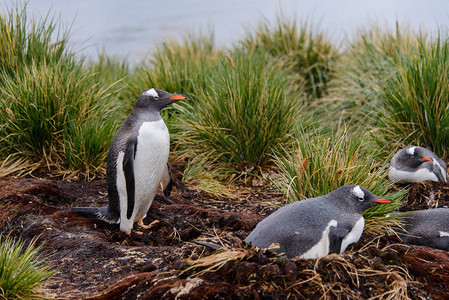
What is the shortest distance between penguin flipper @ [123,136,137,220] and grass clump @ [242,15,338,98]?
4918 millimetres

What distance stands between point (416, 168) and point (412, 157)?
0.13 meters

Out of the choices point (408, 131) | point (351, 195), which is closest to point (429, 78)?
point (408, 131)

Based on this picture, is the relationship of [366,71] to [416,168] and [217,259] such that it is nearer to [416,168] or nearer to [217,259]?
[416,168]

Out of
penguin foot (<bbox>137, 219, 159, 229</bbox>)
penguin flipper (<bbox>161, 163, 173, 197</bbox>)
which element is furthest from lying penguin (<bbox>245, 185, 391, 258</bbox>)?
penguin flipper (<bbox>161, 163, 173, 197</bbox>)

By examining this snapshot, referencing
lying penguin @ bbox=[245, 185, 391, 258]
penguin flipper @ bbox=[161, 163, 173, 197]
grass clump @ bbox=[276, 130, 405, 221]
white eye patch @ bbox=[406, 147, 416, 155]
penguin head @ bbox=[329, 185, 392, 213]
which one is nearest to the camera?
lying penguin @ bbox=[245, 185, 391, 258]

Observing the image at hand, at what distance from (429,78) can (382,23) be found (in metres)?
3.85

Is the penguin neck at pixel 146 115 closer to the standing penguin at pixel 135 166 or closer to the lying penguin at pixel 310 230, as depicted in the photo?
the standing penguin at pixel 135 166

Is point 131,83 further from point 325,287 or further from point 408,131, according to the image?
point 325,287

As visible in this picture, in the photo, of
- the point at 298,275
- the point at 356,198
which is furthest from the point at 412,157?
the point at 298,275

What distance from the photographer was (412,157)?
539 cm

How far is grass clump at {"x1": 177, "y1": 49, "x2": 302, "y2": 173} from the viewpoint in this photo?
5.96 metres

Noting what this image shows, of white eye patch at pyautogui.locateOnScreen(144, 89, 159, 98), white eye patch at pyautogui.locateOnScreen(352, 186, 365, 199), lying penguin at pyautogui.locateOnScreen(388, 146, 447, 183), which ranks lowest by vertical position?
lying penguin at pyautogui.locateOnScreen(388, 146, 447, 183)

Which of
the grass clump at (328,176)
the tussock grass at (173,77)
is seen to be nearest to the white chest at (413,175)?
the grass clump at (328,176)

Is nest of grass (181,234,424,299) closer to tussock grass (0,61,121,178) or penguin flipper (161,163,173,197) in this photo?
penguin flipper (161,163,173,197)
